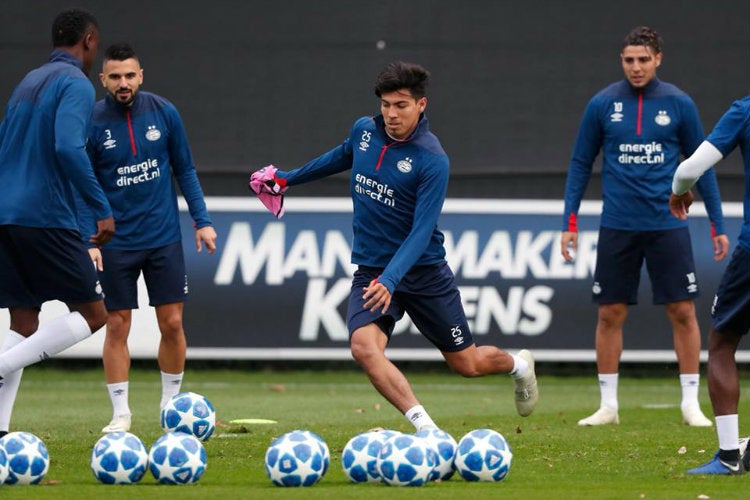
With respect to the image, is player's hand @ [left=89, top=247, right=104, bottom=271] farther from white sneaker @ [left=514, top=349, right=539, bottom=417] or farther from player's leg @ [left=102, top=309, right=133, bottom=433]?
white sneaker @ [left=514, top=349, right=539, bottom=417]

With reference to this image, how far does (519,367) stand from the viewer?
9.12 metres

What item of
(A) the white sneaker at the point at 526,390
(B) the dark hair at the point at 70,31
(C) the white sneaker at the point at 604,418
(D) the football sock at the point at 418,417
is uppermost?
(B) the dark hair at the point at 70,31

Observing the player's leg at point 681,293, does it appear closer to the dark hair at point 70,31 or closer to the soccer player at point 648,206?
the soccer player at point 648,206

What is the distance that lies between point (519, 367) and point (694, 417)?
69.4 inches

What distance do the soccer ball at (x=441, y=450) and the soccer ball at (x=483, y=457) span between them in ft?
0.13

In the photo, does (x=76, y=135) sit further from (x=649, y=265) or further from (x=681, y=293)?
(x=681, y=293)

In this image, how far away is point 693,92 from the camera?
14.4m

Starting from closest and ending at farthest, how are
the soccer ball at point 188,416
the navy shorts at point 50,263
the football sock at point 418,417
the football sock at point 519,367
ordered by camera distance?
the football sock at point 418,417, the navy shorts at point 50,263, the soccer ball at point 188,416, the football sock at point 519,367

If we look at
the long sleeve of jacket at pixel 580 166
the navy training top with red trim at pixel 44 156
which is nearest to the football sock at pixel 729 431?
the long sleeve of jacket at pixel 580 166

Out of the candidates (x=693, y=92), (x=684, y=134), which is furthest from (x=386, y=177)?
(x=693, y=92)

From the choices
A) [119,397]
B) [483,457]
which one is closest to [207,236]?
[119,397]

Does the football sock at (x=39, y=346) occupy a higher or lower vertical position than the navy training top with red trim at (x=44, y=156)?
lower

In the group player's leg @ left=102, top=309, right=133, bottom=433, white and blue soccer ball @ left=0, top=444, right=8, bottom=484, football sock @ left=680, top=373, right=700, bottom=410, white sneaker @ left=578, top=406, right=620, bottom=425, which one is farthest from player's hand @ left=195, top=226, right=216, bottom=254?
football sock @ left=680, top=373, right=700, bottom=410

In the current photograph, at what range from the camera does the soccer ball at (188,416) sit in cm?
852
